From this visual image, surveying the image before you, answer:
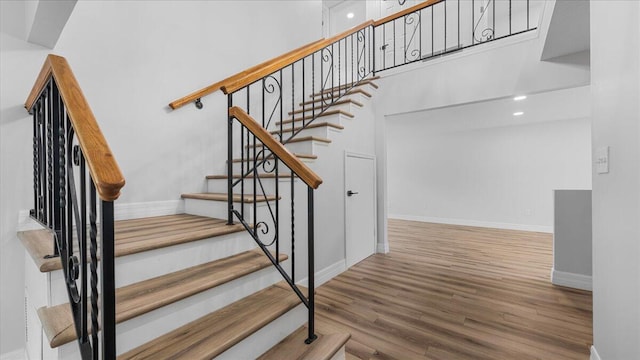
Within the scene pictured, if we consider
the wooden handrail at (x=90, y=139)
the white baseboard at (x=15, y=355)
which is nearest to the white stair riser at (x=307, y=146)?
the wooden handrail at (x=90, y=139)

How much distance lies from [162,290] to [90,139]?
0.87 m

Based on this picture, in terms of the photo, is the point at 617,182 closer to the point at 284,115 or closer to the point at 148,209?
the point at 148,209

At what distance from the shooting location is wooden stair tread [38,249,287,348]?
108 centimetres

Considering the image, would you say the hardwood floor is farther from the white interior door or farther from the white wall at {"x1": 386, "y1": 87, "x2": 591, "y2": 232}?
the white wall at {"x1": 386, "y1": 87, "x2": 591, "y2": 232}

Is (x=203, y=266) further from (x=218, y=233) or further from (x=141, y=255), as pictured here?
(x=141, y=255)

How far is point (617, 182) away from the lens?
1297mm

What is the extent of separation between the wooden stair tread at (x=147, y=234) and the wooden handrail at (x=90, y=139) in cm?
73

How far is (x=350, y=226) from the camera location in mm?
3455

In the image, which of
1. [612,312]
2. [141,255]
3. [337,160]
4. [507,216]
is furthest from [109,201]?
[507,216]

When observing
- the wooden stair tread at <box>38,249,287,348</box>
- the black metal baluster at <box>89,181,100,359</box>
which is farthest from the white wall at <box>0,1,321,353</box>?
the black metal baluster at <box>89,181,100,359</box>

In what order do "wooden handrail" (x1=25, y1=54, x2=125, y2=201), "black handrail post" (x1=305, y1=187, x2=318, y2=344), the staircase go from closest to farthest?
1. "wooden handrail" (x1=25, y1=54, x2=125, y2=201)
2. the staircase
3. "black handrail post" (x1=305, y1=187, x2=318, y2=344)

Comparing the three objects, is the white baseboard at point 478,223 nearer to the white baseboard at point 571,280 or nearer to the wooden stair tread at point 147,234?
the white baseboard at point 571,280

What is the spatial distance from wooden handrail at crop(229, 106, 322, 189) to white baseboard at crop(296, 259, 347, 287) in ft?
4.88

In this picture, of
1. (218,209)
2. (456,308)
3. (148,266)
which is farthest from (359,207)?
(148,266)
